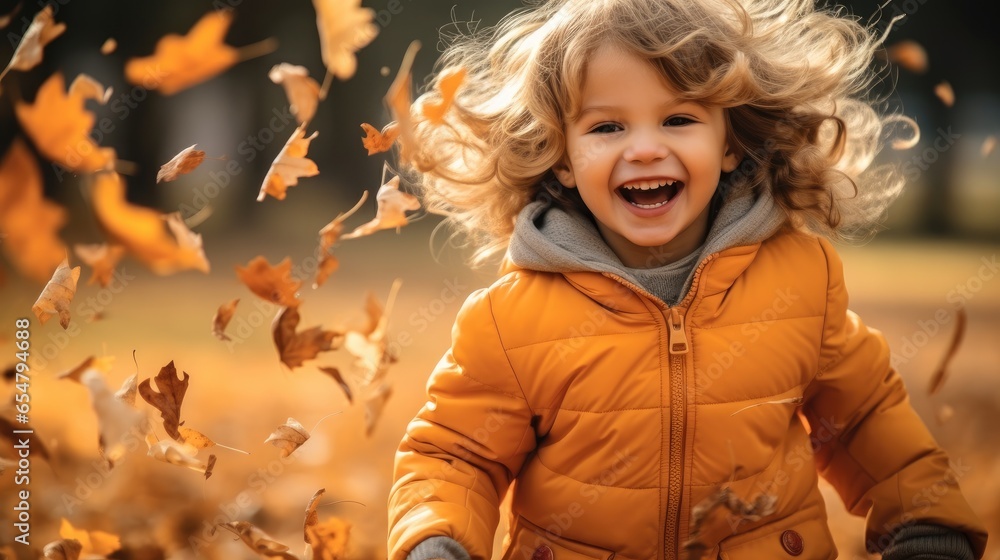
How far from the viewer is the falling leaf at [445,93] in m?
1.90

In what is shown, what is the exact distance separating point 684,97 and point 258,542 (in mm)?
1427

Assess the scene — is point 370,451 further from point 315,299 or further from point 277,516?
point 315,299

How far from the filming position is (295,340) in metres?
2.03

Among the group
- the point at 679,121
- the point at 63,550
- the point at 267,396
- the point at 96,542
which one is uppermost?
the point at 679,121

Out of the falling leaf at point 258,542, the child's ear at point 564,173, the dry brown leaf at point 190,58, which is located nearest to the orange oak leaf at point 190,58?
the dry brown leaf at point 190,58

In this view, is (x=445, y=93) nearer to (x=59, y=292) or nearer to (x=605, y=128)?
(x=605, y=128)

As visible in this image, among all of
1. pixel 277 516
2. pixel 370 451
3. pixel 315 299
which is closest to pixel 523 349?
pixel 277 516

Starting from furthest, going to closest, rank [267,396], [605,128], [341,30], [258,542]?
[267,396] → [258,542] → [605,128] → [341,30]

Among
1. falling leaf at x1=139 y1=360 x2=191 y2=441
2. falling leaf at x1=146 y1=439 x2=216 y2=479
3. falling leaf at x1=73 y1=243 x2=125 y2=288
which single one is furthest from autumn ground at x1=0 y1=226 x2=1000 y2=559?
falling leaf at x1=146 y1=439 x2=216 y2=479

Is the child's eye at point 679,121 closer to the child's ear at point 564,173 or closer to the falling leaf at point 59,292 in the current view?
the child's ear at point 564,173

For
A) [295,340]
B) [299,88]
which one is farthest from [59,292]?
[299,88]

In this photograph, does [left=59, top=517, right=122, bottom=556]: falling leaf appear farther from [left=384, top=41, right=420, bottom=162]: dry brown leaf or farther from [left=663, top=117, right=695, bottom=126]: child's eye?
[left=663, top=117, right=695, bottom=126]: child's eye

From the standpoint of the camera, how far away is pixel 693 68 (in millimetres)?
1855

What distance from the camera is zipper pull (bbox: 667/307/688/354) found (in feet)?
5.94
